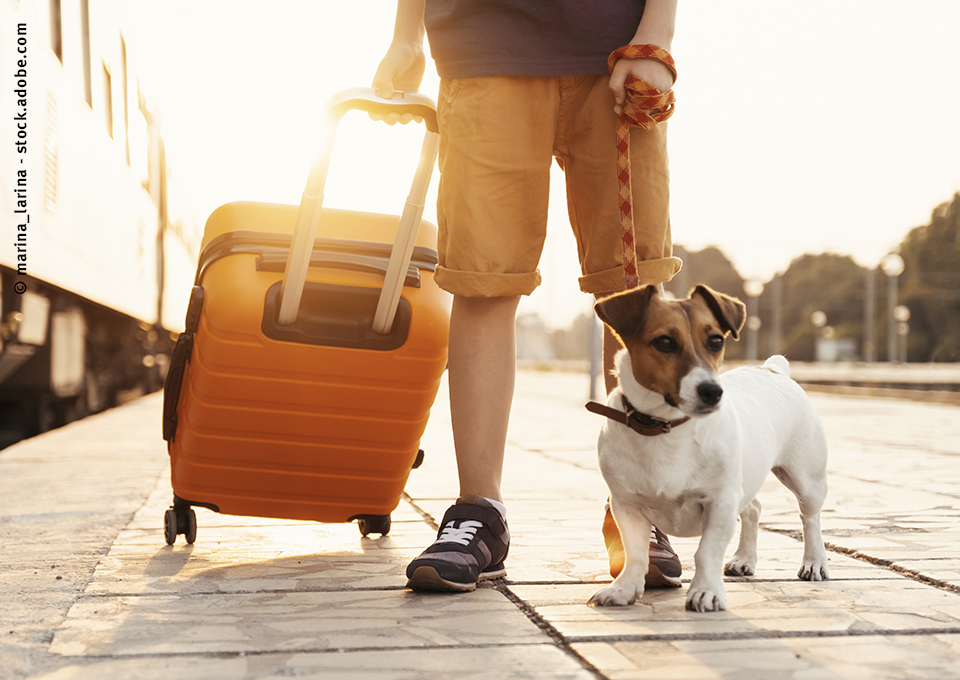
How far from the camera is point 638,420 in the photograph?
7.88ft

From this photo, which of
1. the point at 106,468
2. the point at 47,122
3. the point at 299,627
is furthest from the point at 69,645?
the point at 47,122

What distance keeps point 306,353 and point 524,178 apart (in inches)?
30.9

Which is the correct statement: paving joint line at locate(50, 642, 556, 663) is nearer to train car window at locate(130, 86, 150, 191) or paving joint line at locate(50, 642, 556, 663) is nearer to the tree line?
train car window at locate(130, 86, 150, 191)

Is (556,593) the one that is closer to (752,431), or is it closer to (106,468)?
(752,431)

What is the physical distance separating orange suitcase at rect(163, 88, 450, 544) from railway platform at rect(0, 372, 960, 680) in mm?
287

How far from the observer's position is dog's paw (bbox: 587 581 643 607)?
2.37 meters

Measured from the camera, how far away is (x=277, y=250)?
284 cm

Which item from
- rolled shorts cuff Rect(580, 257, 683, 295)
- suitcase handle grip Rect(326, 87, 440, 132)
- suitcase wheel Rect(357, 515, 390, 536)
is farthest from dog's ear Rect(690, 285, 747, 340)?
suitcase wheel Rect(357, 515, 390, 536)

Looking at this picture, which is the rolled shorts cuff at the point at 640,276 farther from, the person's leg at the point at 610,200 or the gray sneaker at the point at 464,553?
the gray sneaker at the point at 464,553

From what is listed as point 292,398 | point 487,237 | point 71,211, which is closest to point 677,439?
point 487,237

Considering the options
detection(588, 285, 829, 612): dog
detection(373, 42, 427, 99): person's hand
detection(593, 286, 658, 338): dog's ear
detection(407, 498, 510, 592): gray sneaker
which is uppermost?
detection(373, 42, 427, 99): person's hand

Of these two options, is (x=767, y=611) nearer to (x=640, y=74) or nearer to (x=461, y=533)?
(x=461, y=533)

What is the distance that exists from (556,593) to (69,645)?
44.3 inches

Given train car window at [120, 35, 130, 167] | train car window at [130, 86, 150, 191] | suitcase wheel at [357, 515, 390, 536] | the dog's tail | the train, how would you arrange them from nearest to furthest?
1. the dog's tail
2. suitcase wheel at [357, 515, 390, 536]
3. the train
4. train car window at [120, 35, 130, 167]
5. train car window at [130, 86, 150, 191]
